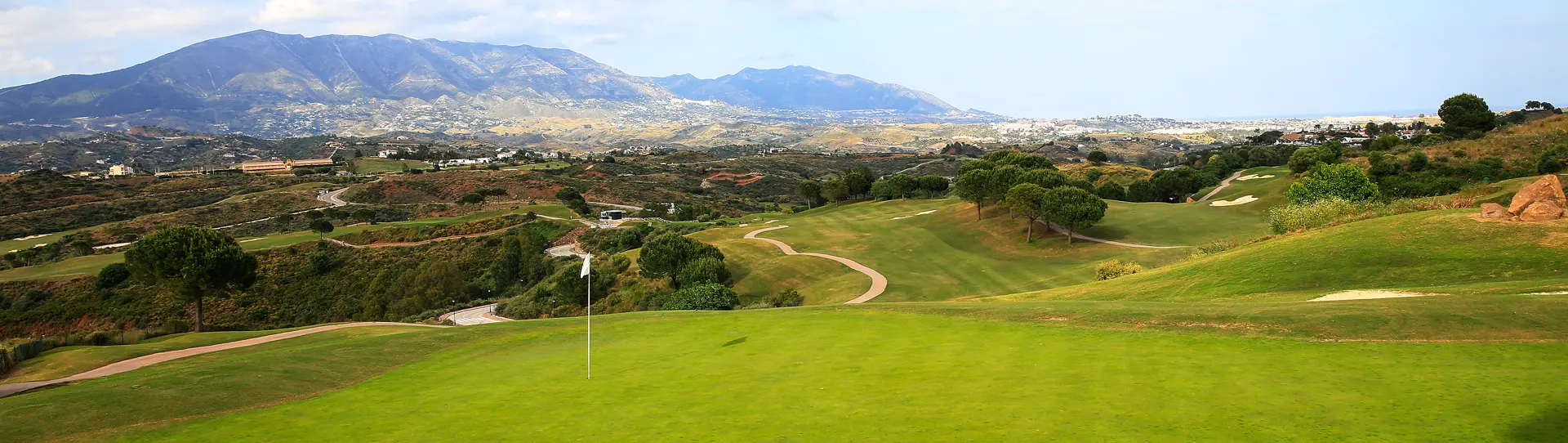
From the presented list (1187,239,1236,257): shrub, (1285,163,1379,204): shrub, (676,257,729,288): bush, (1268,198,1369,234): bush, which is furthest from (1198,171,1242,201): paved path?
(676,257,729,288): bush

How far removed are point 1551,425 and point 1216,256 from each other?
2674 centimetres

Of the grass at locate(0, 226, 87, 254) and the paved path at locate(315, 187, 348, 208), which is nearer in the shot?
the grass at locate(0, 226, 87, 254)

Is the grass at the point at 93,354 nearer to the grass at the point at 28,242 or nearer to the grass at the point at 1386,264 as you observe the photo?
the grass at the point at 1386,264

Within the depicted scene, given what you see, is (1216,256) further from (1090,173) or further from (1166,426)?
(1090,173)

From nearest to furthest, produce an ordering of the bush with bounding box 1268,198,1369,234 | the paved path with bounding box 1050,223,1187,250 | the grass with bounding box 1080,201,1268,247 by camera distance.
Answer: the bush with bounding box 1268,198,1369,234 < the paved path with bounding box 1050,223,1187,250 < the grass with bounding box 1080,201,1268,247

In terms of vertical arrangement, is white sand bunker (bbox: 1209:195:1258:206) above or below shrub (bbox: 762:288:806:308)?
above

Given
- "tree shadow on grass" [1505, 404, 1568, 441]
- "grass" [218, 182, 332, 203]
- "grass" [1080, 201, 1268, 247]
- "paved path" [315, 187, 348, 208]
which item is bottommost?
"paved path" [315, 187, 348, 208]

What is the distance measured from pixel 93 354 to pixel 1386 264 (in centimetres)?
3777

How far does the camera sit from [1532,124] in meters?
72.4

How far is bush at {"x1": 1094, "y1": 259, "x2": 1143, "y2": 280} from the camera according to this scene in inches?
1640

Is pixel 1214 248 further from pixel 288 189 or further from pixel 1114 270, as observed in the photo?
pixel 288 189

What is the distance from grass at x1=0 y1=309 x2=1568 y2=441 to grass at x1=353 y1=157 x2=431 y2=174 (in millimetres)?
154970

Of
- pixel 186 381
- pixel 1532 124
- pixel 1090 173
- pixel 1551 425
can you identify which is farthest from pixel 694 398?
pixel 1090 173

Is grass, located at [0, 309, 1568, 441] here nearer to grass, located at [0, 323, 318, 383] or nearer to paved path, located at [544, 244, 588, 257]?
grass, located at [0, 323, 318, 383]
